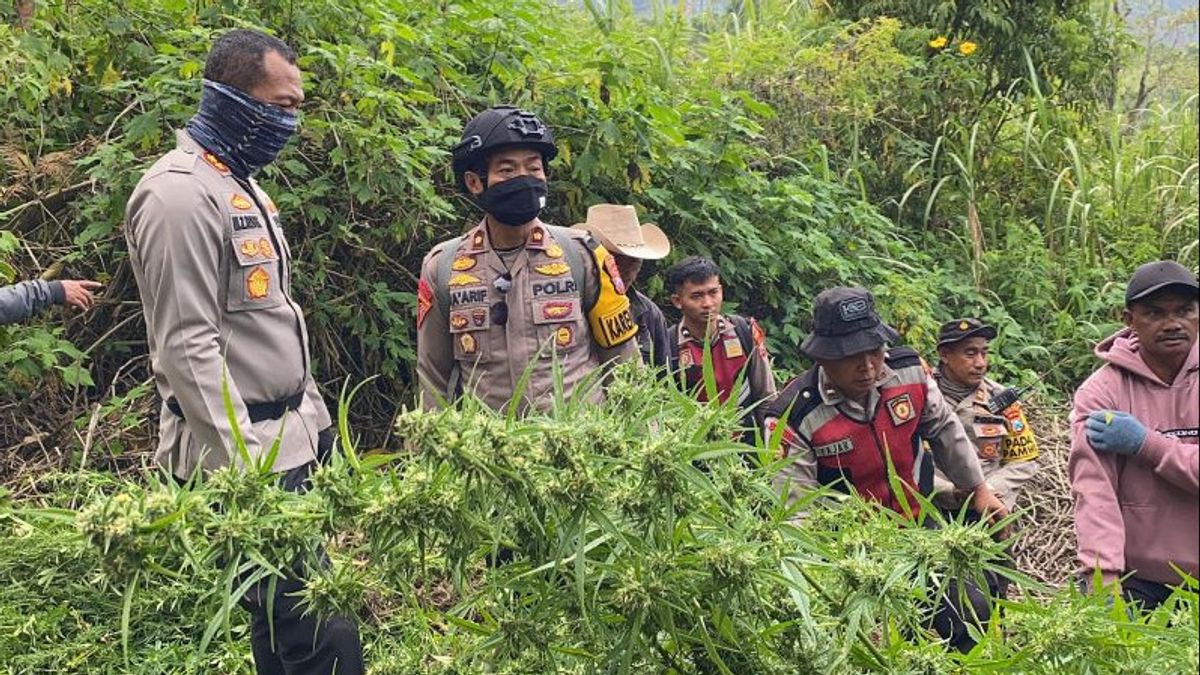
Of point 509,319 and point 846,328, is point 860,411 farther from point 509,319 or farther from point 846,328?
point 509,319

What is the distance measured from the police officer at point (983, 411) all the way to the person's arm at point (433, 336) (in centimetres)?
197

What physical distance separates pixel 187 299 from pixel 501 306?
864 millimetres

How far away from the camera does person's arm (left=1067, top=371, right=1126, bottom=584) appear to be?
3195 millimetres

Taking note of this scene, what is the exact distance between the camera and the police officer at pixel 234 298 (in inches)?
102

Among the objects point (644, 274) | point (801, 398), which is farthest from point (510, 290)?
point (644, 274)

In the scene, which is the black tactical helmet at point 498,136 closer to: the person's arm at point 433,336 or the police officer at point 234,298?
the person's arm at point 433,336

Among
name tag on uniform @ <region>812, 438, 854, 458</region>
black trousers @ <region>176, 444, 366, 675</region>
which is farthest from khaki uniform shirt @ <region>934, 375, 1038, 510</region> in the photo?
black trousers @ <region>176, 444, 366, 675</region>

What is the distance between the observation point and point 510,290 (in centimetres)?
317

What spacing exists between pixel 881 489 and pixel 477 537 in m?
2.22

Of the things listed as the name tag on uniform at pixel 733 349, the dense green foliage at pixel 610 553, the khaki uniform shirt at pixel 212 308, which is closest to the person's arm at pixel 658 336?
the name tag on uniform at pixel 733 349

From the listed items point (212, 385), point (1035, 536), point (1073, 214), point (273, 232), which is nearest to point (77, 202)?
point (273, 232)

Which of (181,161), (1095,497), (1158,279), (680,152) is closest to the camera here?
(181,161)

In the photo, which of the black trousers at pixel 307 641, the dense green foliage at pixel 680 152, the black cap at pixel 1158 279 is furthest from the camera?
the dense green foliage at pixel 680 152

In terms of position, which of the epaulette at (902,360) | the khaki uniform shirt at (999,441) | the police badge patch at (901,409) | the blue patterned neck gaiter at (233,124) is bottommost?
the khaki uniform shirt at (999,441)
